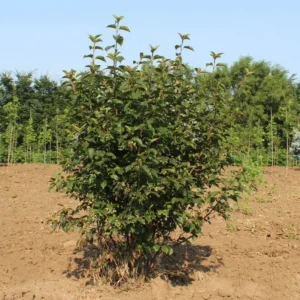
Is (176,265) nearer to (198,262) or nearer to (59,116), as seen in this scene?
(198,262)

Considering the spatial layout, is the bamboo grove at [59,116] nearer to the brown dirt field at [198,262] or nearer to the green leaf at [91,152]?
the brown dirt field at [198,262]

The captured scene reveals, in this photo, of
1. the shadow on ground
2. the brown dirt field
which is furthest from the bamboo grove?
the shadow on ground

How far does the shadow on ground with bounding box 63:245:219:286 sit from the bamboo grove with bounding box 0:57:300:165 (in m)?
10.3

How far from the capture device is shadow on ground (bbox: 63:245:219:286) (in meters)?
4.70

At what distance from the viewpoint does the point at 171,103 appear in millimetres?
4062

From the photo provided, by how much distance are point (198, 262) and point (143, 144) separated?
2.13 meters

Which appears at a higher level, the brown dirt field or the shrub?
the shrub

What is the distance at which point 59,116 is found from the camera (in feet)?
57.0

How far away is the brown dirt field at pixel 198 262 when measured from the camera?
454cm

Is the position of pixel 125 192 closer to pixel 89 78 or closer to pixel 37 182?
pixel 89 78

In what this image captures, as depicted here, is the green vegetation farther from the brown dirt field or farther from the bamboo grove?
the bamboo grove

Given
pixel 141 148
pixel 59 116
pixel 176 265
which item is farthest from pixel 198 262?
pixel 59 116

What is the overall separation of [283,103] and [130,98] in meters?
22.1

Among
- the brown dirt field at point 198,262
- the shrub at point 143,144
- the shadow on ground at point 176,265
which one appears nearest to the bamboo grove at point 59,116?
the brown dirt field at point 198,262
